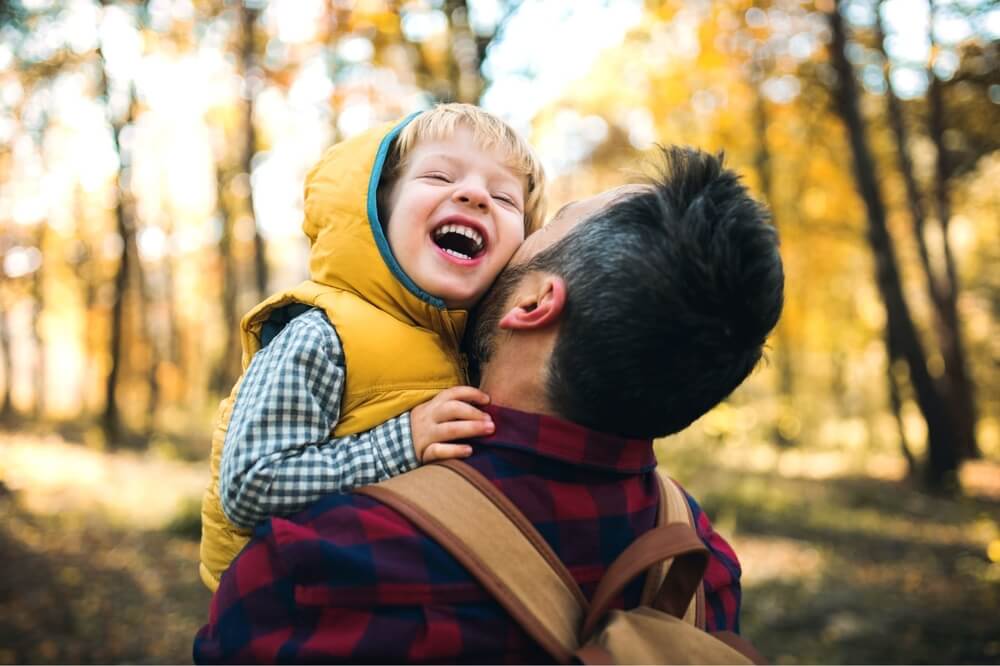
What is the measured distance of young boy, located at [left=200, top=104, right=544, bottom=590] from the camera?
1.49 m

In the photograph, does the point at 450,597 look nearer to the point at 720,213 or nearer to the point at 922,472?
the point at 720,213

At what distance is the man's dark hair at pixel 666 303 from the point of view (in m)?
1.34

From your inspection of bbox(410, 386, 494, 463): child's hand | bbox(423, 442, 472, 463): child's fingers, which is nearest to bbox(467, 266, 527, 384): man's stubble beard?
bbox(410, 386, 494, 463): child's hand

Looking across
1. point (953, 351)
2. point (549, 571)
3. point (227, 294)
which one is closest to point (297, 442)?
point (549, 571)

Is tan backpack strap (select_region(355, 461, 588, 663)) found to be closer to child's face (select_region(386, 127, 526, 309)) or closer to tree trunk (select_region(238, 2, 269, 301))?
child's face (select_region(386, 127, 526, 309))

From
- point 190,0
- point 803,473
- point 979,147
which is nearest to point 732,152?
point 979,147

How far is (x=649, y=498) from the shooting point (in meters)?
1.56

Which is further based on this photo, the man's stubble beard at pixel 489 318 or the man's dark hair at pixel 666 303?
the man's stubble beard at pixel 489 318

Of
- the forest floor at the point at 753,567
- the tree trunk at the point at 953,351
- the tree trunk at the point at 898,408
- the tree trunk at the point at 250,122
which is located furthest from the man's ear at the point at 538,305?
the tree trunk at the point at 250,122

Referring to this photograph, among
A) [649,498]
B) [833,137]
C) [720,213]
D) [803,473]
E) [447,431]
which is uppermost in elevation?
[833,137]

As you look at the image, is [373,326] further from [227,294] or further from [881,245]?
[227,294]

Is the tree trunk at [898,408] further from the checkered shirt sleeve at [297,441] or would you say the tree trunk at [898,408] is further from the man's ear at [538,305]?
the checkered shirt sleeve at [297,441]

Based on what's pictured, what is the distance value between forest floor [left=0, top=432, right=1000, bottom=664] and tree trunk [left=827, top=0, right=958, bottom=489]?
1.38 m

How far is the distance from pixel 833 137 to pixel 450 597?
17.6 meters
